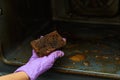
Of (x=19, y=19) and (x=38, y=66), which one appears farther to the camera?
(x=19, y=19)

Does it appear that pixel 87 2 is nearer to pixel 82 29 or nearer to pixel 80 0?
pixel 80 0

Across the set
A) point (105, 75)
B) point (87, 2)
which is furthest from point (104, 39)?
point (105, 75)

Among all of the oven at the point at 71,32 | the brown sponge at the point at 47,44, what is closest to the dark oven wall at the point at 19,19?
the oven at the point at 71,32

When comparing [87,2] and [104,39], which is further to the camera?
[87,2]

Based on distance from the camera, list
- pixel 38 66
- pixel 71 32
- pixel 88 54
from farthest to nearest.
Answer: pixel 71 32, pixel 88 54, pixel 38 66

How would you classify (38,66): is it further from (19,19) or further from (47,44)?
(19,19)

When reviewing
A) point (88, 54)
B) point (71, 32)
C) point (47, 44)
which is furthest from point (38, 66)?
point (71, 32)

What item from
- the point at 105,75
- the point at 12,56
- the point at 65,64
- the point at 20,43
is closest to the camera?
the point at 105,75
